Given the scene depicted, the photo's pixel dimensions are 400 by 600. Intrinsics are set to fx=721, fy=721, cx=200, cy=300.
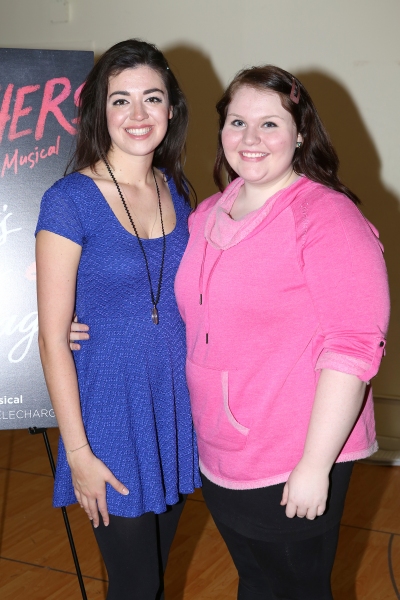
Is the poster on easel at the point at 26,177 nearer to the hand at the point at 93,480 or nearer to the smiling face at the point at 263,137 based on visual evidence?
the hand at the point at 93,480

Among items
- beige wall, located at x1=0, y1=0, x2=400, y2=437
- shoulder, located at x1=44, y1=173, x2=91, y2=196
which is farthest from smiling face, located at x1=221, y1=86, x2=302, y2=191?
beige wall, located at x1=0, y1=0, x2=400, y2=437

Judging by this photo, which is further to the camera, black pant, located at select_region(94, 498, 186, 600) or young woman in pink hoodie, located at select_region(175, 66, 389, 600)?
black pant, located at select_region(94, 498, 186, 600)

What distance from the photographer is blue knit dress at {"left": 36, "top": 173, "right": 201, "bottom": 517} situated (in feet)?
4.94

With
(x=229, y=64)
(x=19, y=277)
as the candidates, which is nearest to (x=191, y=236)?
(x=19, y=277)

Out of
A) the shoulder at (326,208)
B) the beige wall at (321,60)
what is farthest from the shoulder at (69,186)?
the beige wall at (321,60)

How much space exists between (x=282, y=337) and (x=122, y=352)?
0.36m

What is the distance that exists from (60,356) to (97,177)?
41 centimetres

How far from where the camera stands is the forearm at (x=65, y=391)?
1485 mm

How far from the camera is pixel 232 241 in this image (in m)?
1.42

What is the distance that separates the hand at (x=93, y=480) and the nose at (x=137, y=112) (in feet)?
2.37

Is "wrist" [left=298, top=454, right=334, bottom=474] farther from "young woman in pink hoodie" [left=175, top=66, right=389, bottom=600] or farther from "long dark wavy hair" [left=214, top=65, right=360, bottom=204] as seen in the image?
"long dark wavy hair" [left=214, top=65, right=360, bottom=204]

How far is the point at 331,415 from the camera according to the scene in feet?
4.20

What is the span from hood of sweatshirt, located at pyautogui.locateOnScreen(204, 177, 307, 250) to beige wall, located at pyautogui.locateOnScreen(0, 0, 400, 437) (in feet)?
7.21

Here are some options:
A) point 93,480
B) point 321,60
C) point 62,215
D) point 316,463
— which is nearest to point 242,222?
point 62,215
